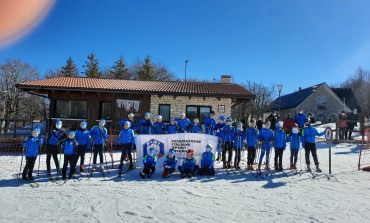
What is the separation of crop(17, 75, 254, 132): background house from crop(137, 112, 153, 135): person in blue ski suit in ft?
19.5

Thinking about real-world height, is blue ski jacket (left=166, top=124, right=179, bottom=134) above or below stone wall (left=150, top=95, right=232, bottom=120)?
below

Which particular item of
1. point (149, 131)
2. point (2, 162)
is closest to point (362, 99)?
point (149, 131)

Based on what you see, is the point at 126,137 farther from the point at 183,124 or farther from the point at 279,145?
the point at 279,145

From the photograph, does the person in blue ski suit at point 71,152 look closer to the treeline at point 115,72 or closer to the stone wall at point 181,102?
the stone wall at point 181,102

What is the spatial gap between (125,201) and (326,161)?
354 inches

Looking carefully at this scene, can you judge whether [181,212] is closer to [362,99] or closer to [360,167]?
[360,167]

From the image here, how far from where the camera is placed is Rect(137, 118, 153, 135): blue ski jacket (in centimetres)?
1077

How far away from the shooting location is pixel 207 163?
369 inches

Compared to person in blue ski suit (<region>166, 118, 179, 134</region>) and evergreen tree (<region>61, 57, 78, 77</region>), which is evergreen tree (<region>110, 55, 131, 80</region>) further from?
person in blue ski suit (<region>166, 118, 179, 134</region>)

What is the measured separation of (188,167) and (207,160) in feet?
2.26

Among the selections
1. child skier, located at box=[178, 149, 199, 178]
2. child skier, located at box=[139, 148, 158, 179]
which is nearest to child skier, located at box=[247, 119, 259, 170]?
child skier, located at box=[178, 149, 199, 178]

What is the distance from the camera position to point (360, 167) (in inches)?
428

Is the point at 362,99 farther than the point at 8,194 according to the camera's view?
Yes

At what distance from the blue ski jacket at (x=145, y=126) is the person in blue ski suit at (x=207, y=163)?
2384 mm
